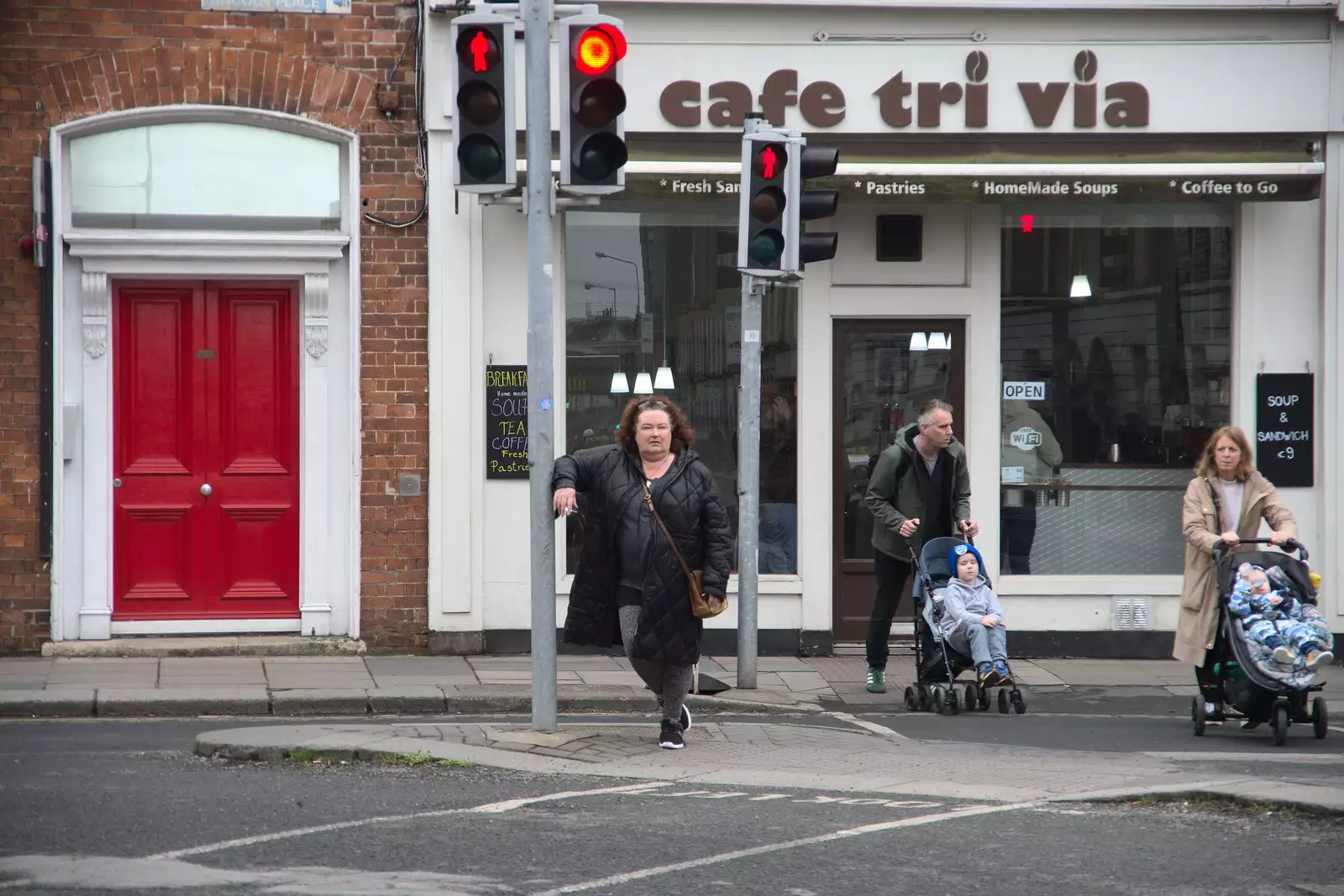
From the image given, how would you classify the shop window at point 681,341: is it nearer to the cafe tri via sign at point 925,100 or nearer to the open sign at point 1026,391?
the cafe tri via sign at point 925,100

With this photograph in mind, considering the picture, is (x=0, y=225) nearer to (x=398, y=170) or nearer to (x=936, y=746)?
(x=398, y=170)

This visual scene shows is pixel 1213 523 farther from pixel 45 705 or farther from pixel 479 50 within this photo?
pixel 45 705

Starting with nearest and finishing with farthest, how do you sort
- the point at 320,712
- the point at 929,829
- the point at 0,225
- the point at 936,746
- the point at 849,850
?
the point at 849,850 → the point at 929,829 → the point at 936,746 → the point at 320,712 → the point at 0,225

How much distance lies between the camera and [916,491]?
10562 mm

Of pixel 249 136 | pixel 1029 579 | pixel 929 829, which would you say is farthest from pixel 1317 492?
pixel 249 136

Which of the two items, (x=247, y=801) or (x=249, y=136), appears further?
(x=249, y=136)

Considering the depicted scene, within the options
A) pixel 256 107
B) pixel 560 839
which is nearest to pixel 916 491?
pixel 560 839

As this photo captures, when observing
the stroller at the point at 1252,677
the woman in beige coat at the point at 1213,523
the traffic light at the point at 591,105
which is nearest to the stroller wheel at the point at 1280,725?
the stroller at the point at 1252,677

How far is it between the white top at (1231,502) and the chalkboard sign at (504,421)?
4923 mm

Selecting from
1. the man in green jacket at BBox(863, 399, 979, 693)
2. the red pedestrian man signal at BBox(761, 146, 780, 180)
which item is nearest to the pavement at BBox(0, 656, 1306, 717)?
the man in green jacket at BBox(863, 399, 979, 693)

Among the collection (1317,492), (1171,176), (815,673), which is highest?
(1171,176)

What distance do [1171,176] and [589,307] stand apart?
442 centimetres

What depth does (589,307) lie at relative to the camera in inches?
480

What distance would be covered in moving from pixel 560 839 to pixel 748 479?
4.75m
